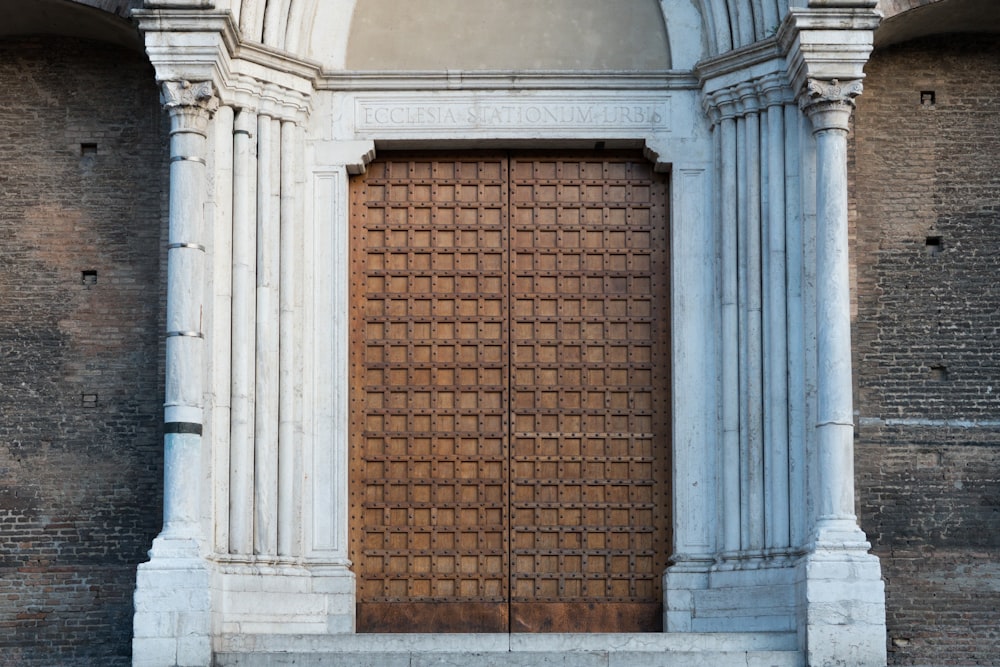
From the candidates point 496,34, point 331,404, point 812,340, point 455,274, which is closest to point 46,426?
point 331,404

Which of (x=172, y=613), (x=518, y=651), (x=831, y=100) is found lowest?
(x=518, y=651)

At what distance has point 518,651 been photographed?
12422mm

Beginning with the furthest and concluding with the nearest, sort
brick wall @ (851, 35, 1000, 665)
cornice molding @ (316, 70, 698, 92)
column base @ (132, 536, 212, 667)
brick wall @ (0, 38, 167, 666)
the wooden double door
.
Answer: cornice molding @ (316, 70, 698, 92) → the wooden double door → brick wall @ (0, 38, 167, 666) → brick wall @ (851, 35, 1000, 665) → column base @ (132, 536, 212, 667)

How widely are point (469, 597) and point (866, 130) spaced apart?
14.5 ft

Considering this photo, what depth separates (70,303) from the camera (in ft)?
46.6

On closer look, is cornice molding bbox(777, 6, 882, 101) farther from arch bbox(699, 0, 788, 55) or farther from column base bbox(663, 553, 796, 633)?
column base bbox(663, 553, 796, 633)

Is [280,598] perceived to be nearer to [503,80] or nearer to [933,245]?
[503,80]

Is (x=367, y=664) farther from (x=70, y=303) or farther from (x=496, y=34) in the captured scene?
(x=496, y=34)

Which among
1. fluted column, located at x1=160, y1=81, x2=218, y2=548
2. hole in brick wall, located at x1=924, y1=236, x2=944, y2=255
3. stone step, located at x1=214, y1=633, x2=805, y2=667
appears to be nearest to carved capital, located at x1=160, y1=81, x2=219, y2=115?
fluted column, located at x1=160, y1=81, x2=218, y2=548

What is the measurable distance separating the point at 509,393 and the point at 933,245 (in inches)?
127

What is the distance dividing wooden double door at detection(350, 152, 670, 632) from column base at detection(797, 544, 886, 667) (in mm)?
1628

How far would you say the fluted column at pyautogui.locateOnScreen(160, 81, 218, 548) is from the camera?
42.2 ft

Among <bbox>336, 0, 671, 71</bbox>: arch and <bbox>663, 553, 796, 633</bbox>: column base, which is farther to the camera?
<bbox>336, 0, 671, 71</bbox>: arch

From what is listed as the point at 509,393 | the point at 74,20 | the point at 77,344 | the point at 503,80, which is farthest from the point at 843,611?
the point at 74,20
